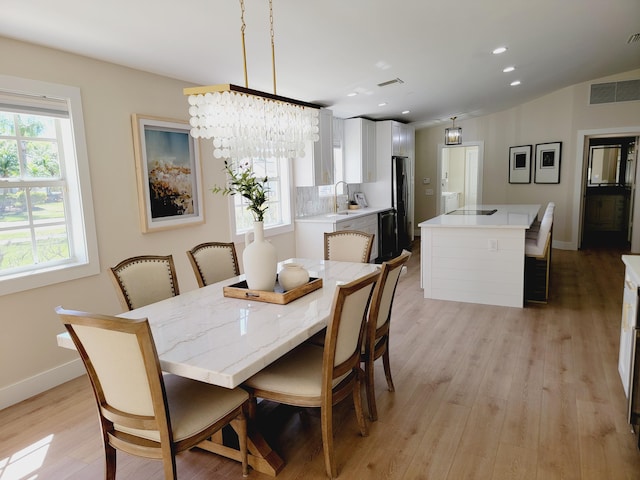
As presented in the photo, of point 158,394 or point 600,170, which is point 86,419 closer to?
point 158,394

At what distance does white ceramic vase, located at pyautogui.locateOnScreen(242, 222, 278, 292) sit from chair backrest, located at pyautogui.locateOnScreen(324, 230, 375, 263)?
3.62ft

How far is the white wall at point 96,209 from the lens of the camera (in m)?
2.68

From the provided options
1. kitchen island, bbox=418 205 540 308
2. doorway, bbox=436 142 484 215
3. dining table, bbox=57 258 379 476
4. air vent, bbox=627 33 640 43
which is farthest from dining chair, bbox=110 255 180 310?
doorway, bbox=436 142 484 215

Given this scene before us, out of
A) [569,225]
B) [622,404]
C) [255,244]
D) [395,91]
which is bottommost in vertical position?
[622,404]

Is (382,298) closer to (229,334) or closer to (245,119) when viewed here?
(229,334)

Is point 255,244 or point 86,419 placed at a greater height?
point 255,244

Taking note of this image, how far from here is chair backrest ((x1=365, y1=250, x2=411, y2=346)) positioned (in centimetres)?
220

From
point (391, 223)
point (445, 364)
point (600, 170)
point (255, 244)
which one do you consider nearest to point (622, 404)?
point (445, 364)

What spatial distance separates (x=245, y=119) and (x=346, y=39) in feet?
4.85

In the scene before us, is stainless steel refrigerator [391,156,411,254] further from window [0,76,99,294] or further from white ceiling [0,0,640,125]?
window [0,76,99,294]

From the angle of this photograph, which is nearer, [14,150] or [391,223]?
[14,150]

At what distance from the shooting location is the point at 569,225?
744cm

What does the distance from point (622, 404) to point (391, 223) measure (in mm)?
4707

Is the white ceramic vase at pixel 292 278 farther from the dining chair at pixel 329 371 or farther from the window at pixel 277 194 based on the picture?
the window at pixel 277 194
